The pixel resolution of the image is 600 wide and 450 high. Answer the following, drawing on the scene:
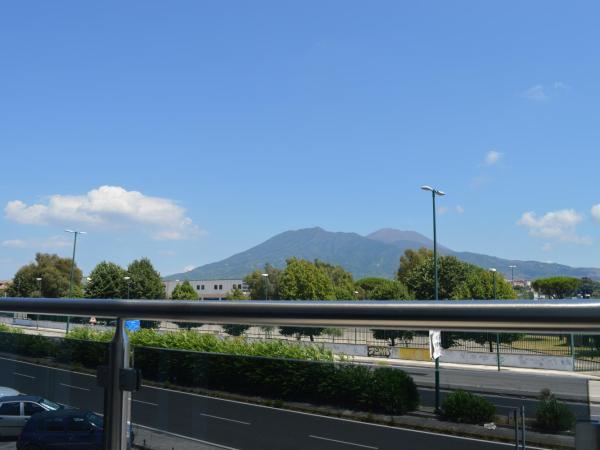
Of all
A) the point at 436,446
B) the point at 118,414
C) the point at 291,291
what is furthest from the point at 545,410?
the point at 291,291

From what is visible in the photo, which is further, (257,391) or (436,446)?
(257,391)

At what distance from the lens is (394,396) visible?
143 cm

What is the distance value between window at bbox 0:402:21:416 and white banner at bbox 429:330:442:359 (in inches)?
66.4

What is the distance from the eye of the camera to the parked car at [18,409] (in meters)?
2.17

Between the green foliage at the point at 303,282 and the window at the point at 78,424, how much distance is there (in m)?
65.5

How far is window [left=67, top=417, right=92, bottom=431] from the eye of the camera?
6.61 ft

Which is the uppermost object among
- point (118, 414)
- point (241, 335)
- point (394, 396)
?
point (241, 335)

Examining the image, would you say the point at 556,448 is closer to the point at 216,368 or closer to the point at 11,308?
the point at 216,368

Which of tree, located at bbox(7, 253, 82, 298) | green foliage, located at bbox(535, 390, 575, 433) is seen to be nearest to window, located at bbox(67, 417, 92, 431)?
green foliage, located at bbox(535, 390, 575, 433)

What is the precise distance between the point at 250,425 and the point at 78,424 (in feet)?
2.46

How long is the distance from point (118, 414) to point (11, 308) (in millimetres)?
953

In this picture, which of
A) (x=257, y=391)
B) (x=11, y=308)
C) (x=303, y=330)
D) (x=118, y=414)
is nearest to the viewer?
(x=303, y=330)

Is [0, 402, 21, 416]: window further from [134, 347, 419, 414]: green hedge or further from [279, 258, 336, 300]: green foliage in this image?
[279, 258, 336, 300]: green foliage

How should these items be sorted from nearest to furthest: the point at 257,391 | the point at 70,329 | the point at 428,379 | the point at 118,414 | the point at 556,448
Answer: the point at 556,448
the point at 428,379
the point at 257,391
the point at 118,414
the point at 70,329
